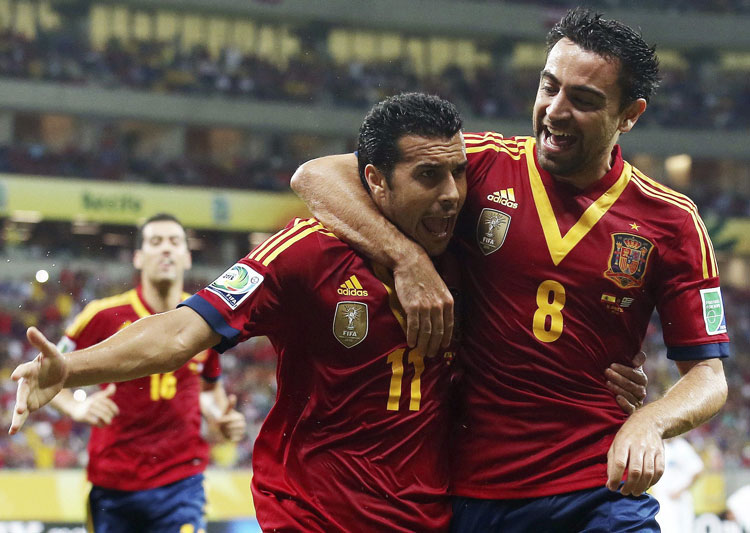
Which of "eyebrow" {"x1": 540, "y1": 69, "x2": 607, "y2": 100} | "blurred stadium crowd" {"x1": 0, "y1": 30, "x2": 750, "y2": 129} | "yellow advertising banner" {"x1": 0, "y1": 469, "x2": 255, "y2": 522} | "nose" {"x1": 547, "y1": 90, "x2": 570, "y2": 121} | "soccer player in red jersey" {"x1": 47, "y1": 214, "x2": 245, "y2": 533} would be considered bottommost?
"yellow advertising banner" {"x1": 0, "y1": 469, "x2": 255, "y2": 522}

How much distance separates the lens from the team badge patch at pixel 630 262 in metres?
3.56

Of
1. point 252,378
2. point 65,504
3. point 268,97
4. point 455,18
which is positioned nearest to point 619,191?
point 65,504

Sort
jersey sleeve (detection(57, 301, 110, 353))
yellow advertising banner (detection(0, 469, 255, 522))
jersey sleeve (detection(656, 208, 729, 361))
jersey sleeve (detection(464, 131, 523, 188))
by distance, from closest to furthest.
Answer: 1. jersey sleeve (detection(656, 208, 729, 361))
2. jersey sleeve (detection(464, 131, 523, 188))
3. jersey sleeve (detection(57, 301, 110, 353))
4. yellow advertising banner (detection(0, 469, 255, 522))

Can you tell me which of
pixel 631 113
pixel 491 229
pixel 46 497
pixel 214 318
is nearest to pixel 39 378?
pixel 214 318

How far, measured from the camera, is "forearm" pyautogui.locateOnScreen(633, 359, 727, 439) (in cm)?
327

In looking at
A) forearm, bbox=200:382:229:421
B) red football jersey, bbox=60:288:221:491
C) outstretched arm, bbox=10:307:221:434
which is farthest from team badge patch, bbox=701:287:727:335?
forearm, bbox=200:382:229:421

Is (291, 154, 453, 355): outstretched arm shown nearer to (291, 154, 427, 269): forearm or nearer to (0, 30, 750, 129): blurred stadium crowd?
(291, 154, 427, 269): forearm

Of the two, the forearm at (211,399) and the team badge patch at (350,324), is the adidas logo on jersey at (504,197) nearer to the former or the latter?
the team badge patch at (350,324)

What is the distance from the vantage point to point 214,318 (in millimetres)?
3285

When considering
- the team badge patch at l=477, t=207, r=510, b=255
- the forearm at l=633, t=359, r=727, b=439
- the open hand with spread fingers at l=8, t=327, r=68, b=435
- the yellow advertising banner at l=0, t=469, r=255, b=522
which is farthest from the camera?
the yellow advertising banner at l=0, t=469, r=255, b=522

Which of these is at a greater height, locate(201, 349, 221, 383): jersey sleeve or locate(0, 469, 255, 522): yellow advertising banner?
locate(201, 349, 221, 383): jersey sleeve

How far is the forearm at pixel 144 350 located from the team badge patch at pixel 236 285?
0.11 metres

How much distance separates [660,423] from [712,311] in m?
0.55

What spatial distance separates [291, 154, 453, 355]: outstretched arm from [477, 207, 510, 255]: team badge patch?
27 centimetres
